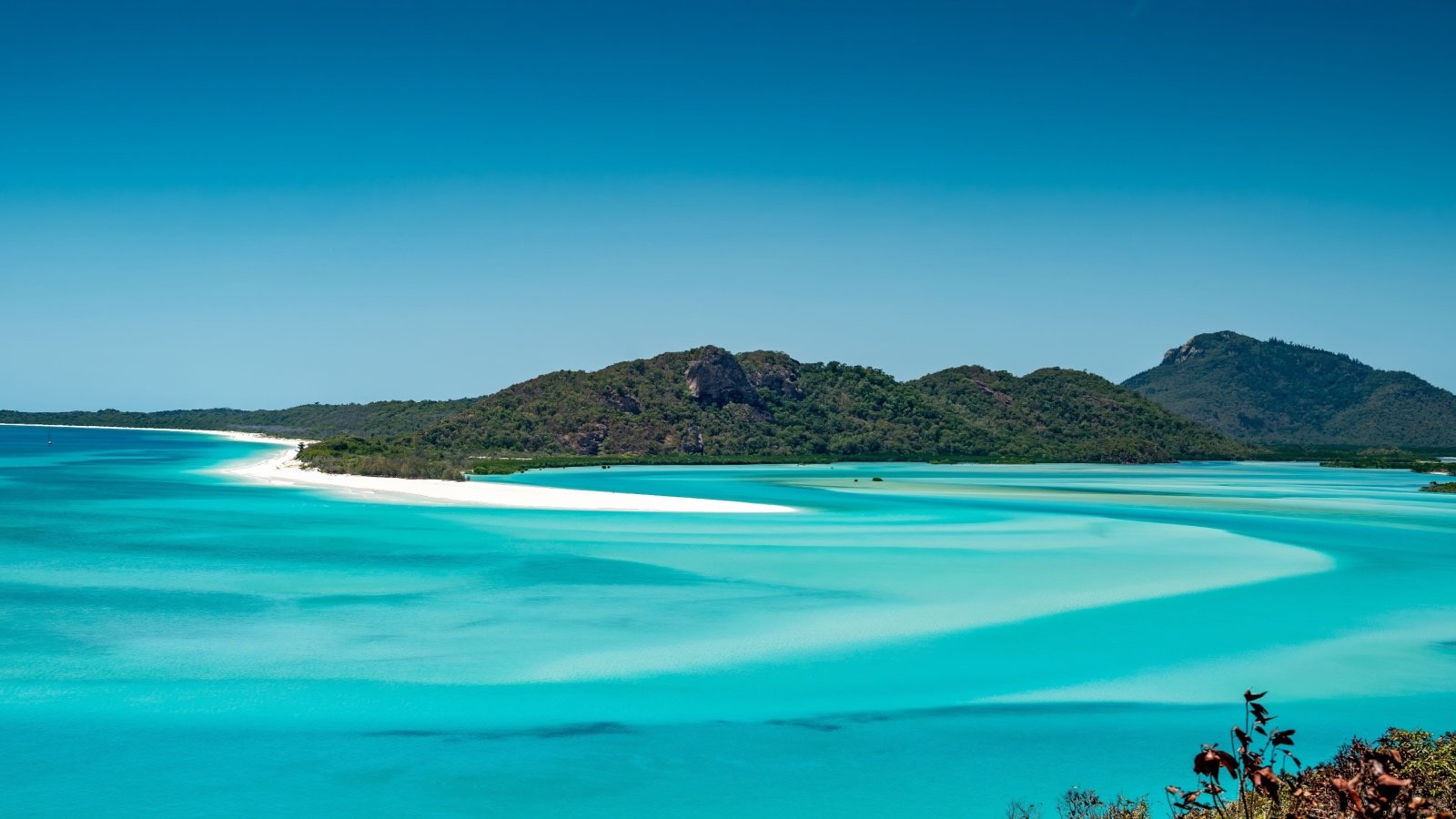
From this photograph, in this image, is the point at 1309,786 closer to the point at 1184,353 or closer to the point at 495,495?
the point at 495,495

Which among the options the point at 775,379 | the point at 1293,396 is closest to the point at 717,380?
the point at 775,379

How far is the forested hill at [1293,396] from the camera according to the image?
5881 inches

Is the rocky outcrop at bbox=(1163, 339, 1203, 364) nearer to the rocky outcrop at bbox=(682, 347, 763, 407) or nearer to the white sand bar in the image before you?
the rocky outcrop at bbox=(682, 347, 763, 407)

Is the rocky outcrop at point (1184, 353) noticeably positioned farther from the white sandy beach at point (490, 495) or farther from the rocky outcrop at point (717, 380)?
the white sandy beach at point (490, 495)

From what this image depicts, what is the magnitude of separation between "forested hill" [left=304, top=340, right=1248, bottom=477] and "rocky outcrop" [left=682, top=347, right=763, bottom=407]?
0.44ft

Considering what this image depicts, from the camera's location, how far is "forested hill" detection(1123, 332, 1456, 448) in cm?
14938

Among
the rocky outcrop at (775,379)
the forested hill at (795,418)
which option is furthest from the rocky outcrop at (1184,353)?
the rocky outcrop at (775,379)

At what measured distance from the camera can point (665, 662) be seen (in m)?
13.9

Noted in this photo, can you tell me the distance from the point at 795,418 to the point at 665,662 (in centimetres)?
9281

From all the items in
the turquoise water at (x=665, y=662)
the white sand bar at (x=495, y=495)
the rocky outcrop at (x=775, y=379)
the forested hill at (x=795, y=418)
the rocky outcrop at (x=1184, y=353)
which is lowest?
the turquoise water at (x=665, y=662)

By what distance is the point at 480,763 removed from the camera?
988cm

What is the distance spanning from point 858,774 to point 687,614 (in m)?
7.65

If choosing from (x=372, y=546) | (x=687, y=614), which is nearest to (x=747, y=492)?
(x=372, y=546)

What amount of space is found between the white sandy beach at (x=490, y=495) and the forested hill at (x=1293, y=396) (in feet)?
427
